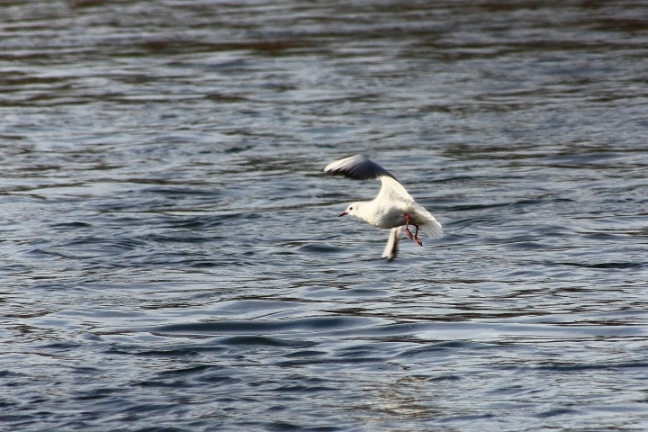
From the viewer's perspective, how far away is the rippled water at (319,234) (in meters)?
7.57

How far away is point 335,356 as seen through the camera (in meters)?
8.31

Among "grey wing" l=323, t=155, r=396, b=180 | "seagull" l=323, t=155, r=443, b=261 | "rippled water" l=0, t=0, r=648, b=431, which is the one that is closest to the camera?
→ "rippled water" l=0, t=0, r=648, b=431

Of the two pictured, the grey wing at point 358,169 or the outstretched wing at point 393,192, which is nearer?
the grey wing at point 358,169

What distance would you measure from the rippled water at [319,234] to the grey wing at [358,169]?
101cm

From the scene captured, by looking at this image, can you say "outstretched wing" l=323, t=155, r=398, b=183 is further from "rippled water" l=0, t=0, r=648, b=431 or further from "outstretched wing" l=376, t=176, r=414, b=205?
"rippled water" l=0, t=0, r=648, b=431

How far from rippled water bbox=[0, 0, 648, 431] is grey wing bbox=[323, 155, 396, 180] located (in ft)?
3.33

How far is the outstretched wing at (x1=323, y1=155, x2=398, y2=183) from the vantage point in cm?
912

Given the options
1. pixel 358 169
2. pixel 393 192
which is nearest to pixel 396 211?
pixel 393 192

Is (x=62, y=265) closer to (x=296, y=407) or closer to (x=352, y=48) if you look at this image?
(x=296, y=407)

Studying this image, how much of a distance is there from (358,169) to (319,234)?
2750mm

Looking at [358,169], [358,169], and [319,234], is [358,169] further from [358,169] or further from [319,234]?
[319,234]

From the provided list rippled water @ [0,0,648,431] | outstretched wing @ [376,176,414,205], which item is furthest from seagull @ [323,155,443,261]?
rippled water @ [0,0,648,431]

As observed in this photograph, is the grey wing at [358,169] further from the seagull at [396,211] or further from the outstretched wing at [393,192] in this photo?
the outstretched wing at [393,192]

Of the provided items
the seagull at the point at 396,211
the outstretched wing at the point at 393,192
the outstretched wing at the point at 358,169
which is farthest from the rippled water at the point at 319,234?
the outstretched wing at the point at 358,169
